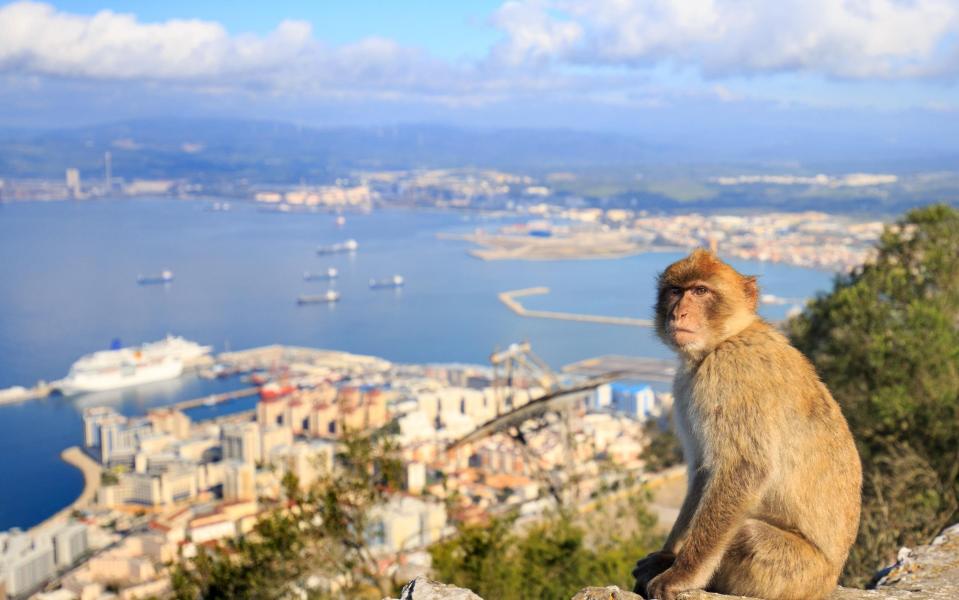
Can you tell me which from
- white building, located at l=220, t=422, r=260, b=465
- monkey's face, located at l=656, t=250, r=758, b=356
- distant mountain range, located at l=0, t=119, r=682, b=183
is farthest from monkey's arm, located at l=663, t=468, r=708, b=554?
distant mountain range, located at l=0, t=119, r=682, b=183

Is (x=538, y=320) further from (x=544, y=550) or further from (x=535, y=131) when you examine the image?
(x=535, y=131)

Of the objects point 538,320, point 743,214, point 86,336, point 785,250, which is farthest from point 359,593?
point 743,214

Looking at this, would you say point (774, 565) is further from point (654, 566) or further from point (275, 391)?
point (275, 391)

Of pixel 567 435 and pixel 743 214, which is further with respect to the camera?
pixel 743 214

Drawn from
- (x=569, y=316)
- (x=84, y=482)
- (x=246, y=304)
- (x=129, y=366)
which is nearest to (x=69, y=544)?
(x=84, y=482)

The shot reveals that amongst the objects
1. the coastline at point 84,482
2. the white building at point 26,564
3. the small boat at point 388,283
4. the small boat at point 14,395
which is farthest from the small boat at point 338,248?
the white building at point 26,564

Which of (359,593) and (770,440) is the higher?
(770,440)

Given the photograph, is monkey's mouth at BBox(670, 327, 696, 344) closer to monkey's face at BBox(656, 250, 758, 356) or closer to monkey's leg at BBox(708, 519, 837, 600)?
monkey's face at BBox(656, 250, 758, 356)
